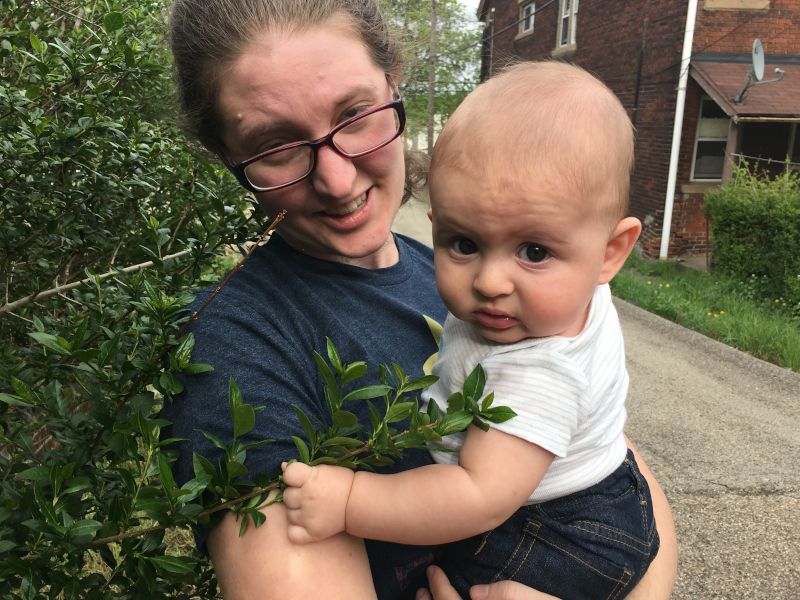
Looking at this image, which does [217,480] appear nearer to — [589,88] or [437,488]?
[437,488]

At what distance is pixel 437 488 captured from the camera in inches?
50.7

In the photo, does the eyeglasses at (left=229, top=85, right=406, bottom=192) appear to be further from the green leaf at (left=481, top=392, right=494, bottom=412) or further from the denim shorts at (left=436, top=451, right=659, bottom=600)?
the denim shorts at (left=436, top=451, right=659, bottom=600)

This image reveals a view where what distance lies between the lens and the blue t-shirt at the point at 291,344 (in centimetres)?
121

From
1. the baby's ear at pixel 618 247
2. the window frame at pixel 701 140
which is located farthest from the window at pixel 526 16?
the baby's ear at pixel 618 247

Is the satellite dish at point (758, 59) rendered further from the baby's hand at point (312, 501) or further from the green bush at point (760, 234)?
the baby's hand at point (312, 501)

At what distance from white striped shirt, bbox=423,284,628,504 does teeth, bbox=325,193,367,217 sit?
358 millimetres

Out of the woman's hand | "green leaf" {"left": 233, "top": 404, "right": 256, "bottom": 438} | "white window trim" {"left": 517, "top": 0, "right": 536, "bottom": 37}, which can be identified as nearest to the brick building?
"white window trim" {"left": 517, "top": 0, "right": 536, "bottom": 37}

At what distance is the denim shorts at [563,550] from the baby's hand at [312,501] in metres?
0.43

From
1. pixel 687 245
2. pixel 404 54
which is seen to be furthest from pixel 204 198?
pixel 687 245

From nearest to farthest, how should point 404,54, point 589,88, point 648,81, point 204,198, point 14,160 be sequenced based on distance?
point 589,88 < point 14,160 < point 404,54 < point 204,198 < point 648,81

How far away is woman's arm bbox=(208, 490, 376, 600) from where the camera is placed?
1.15 metres

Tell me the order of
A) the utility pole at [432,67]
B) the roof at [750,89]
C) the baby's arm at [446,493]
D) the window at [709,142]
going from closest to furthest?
1. the baby's arm at [446,493]
2. the roof at [750,89]
3. the window at [709,142]
4. the utility pole at [432,67]

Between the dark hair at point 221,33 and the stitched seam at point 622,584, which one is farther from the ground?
the dark hair at point 221,33

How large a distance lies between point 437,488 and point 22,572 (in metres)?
0.72
